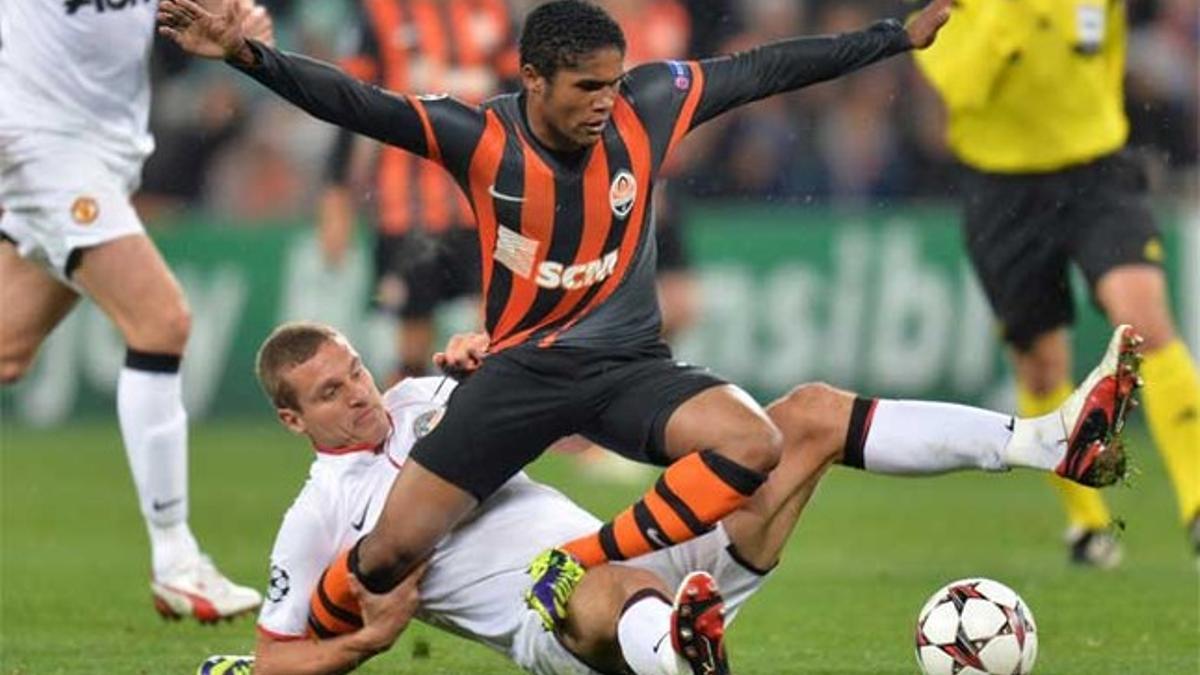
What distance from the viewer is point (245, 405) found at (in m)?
17.3

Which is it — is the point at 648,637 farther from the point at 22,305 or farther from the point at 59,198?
the point at 22,305

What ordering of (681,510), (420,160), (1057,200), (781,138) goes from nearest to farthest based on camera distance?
(681,510)
(1057,200)
(420,160)
(781,138)

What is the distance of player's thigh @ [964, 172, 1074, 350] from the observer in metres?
10.6

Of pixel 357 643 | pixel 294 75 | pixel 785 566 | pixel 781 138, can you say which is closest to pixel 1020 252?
pixel 785 566

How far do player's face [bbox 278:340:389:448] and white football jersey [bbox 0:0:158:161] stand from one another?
2.25 m

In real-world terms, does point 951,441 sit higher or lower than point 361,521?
higher

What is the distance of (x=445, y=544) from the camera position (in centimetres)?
705

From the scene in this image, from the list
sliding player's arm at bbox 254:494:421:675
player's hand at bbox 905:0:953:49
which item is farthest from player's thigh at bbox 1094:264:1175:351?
sliding player's arm at bbox 254:494:421:675

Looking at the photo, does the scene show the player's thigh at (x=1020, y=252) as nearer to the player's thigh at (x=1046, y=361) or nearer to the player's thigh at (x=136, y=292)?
the player's thigh at (x=1046, y=361)

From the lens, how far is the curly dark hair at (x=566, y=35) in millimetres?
7035

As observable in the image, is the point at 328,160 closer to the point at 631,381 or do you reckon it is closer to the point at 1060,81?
the point at 1060,81

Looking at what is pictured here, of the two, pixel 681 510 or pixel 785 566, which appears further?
pixel 785 566

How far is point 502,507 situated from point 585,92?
111cm

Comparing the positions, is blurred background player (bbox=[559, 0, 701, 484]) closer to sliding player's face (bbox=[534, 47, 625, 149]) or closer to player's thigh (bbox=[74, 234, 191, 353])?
player's thigh (bbox=[74, 234, 191, 353])
